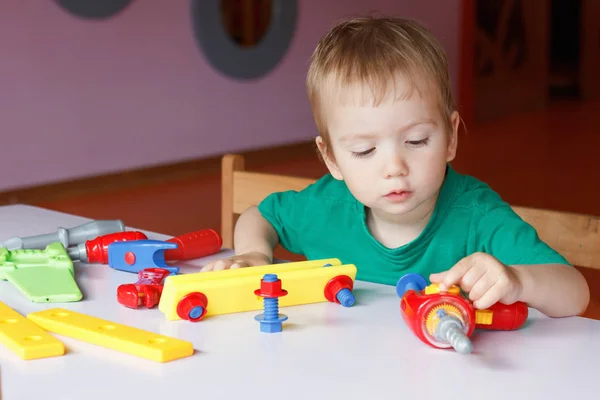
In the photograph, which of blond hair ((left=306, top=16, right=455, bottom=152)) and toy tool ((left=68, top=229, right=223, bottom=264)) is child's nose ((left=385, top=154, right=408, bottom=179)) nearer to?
blond hair ((left=306, top=16, right=455, bottom=152))

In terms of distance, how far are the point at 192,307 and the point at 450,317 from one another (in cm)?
23

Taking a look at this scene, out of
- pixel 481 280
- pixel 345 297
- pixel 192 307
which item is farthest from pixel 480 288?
pixel 192 307

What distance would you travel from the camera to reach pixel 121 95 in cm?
412

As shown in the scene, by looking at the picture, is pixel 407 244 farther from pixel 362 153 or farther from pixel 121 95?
pixel 121 95

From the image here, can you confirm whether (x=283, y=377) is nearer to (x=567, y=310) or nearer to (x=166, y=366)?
(x=166, y=366)

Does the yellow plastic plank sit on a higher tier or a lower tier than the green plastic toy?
higher

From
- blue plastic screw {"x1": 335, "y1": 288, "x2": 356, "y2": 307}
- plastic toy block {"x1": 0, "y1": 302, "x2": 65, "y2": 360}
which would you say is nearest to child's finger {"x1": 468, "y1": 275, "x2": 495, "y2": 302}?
blue plastic screw {"x1": 335, "y1": 288, "x2": 356, "y2": 307}

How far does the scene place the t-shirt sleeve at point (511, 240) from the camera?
34.5 inches

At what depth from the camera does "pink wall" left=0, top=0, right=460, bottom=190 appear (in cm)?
371

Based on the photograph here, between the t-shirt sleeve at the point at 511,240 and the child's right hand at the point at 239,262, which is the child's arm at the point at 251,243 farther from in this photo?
the t-shirt sleeve at the point at 511,240

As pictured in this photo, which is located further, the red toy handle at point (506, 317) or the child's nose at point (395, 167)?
the child's nose at point (395, 167)

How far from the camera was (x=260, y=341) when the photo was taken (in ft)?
2.30

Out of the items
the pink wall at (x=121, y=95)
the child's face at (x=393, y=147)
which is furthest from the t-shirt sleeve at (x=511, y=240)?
the pink wall at (x=121, y=95)

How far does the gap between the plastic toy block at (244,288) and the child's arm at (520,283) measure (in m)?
0.12
